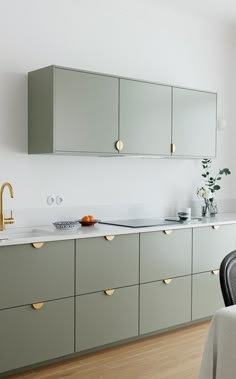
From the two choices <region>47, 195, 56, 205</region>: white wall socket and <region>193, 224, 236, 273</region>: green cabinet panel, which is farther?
<region>193, 224, 236, 273</region>: green cabinet panel

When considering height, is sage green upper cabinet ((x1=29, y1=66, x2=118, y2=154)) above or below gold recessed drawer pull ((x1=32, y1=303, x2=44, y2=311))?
above

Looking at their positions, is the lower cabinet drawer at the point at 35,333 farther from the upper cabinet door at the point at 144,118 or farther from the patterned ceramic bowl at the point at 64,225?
the upper cabinet door at the point at 144,118

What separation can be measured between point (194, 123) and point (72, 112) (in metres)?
1.28

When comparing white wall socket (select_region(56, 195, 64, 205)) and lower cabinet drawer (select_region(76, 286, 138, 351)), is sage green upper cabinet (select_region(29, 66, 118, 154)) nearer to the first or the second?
white wall socket (select_region(56, 195, 64, 205))

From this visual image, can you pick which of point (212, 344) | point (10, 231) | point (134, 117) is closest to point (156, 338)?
point (10, 231)

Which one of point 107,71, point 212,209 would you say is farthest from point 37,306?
point 212,209

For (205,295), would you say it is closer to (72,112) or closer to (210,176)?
(210,176)

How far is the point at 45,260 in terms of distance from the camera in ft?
10.8

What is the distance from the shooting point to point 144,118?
161 inches

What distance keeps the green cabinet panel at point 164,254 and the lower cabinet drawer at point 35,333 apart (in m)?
0.70

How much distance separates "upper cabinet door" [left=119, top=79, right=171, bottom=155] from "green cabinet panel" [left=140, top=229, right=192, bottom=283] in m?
0.68

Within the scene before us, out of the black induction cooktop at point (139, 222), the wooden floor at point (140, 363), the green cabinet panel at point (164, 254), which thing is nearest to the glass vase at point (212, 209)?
the black induction cooktop at point (139, 222)

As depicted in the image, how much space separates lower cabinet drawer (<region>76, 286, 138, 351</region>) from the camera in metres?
3.50

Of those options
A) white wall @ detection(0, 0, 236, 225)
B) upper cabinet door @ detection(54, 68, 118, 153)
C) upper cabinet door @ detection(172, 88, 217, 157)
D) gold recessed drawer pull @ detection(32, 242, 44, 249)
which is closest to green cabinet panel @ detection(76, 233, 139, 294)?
gold recessed drawer pull @ detection(32, 242, 44, 249)
